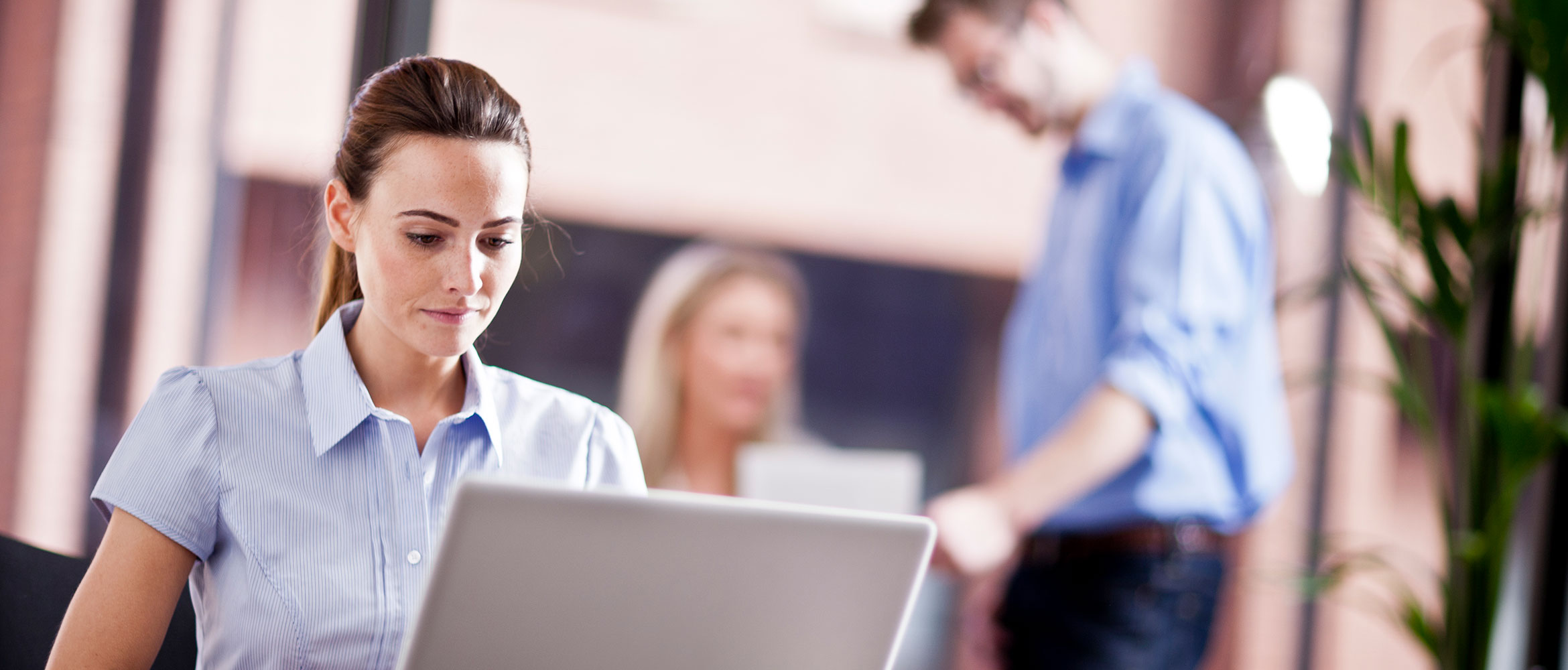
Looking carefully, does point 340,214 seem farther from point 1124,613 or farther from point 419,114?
point 1124,613

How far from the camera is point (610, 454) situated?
4.05 feet

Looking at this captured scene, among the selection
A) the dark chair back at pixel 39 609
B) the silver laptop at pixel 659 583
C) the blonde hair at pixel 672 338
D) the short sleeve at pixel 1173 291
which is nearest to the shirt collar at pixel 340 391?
the dark chair back at pixel 39 609

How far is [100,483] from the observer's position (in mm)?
1018

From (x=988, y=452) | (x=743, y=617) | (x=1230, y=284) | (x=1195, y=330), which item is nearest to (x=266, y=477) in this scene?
(x=743, y=617)

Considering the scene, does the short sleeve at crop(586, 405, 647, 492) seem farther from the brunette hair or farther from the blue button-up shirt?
the blue button-up shirt

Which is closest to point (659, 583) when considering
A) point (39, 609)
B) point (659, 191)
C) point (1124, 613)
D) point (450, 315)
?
point (450, 315)

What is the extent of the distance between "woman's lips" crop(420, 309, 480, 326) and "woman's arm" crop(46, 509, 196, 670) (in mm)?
300

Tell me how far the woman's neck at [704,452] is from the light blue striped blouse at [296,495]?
5.95ft

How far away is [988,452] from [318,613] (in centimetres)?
235

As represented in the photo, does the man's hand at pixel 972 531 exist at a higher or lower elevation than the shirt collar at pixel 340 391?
lower

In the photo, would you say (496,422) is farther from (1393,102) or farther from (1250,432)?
(1393,102)

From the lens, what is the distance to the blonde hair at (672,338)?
297cm

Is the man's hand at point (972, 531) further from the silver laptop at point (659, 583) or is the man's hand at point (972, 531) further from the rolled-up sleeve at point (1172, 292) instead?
the silver laptop at point (659, 583)

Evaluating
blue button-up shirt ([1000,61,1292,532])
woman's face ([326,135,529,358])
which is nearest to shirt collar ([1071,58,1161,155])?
blue button-up shirt ([1000,61,1292,532])
